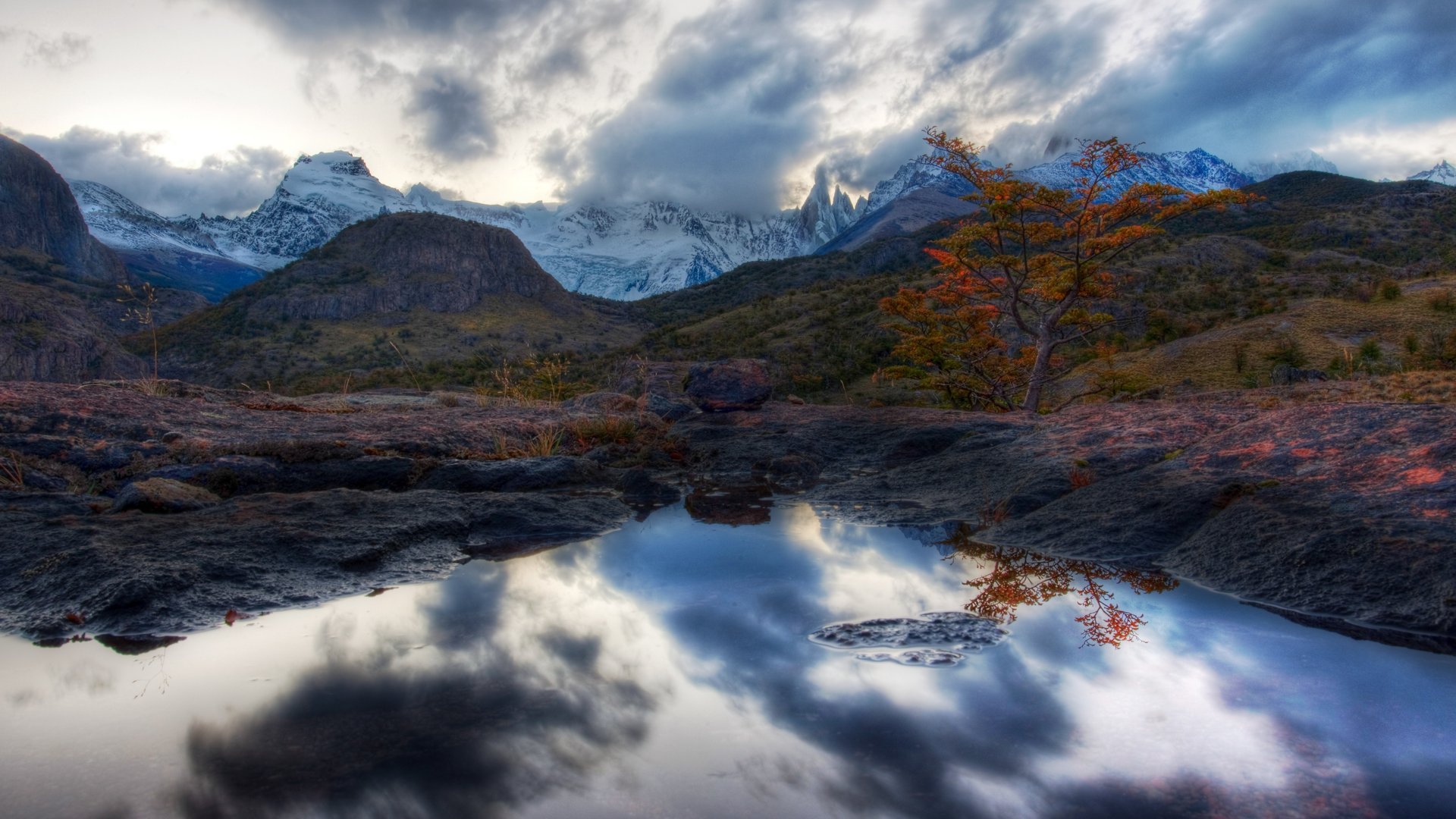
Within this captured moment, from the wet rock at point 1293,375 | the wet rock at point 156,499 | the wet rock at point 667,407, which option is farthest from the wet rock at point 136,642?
the wet rock at point 1293,375

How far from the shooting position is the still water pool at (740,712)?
2105 millimetres

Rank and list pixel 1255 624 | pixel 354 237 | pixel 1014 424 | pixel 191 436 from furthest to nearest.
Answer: pixel 354 237, pixel 1014 424, pixel 191 436, pixel 1255 624

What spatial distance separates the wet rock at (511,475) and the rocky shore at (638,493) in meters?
0.02

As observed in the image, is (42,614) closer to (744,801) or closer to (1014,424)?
(744,801)

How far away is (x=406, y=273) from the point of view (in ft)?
210

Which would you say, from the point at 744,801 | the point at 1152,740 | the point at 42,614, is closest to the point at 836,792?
the point at 744,801

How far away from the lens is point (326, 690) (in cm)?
280

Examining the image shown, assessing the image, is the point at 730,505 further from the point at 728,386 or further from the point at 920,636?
the point at 728,386

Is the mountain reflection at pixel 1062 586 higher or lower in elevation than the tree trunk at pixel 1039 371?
lower

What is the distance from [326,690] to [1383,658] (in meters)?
4.13

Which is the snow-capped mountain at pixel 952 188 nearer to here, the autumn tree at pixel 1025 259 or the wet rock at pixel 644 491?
the autumn tree at pixel 1025 259

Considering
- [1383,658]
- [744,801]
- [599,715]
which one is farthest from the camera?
[1383,658]

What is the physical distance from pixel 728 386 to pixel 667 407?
110 cm

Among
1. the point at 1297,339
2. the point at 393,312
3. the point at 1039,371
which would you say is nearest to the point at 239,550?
Answer: the point at 1039,371
